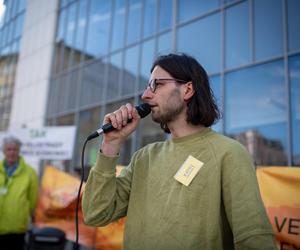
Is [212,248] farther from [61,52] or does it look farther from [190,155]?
[61,52]

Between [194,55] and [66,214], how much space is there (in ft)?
12.9

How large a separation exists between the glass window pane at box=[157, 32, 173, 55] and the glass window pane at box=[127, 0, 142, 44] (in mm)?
920

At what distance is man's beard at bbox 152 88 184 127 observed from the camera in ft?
6.60

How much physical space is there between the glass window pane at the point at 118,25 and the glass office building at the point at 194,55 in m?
0.03

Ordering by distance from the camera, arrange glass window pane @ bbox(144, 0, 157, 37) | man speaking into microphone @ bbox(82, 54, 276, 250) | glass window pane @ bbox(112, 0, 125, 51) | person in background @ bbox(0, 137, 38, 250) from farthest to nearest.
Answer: glass window pane @ bbox(112, 0, 125, 51), glass window pane @ bbox(144, 0, 157, 37), person in background @ bbox(0, 137, 38, 250), man speaking into microphone @ bbox(82, 54, 276, 250)

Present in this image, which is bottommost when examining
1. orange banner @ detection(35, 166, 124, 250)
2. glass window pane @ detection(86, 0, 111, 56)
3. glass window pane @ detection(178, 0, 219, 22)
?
orange banner @ detection(35, 166, 124, 250)

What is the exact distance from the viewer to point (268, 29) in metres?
5.92

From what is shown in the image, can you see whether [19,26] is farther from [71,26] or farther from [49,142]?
[49,142]

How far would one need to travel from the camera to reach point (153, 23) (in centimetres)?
825

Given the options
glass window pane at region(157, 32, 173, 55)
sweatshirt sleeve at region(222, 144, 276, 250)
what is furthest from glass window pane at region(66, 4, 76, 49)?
sweatshirt sleeve at region(222, 144, 276, 250)

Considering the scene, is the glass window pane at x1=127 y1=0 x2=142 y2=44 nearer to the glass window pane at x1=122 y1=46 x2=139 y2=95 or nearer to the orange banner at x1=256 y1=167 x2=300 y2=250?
the glass window pane at x1=122 y1=46 x2=139 y2=95

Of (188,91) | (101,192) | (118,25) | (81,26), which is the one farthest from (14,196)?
(81,26)

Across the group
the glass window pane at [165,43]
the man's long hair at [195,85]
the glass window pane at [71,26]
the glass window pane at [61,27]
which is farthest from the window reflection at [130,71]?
the man's long hair at [195,85]

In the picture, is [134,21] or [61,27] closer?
[134,21]
